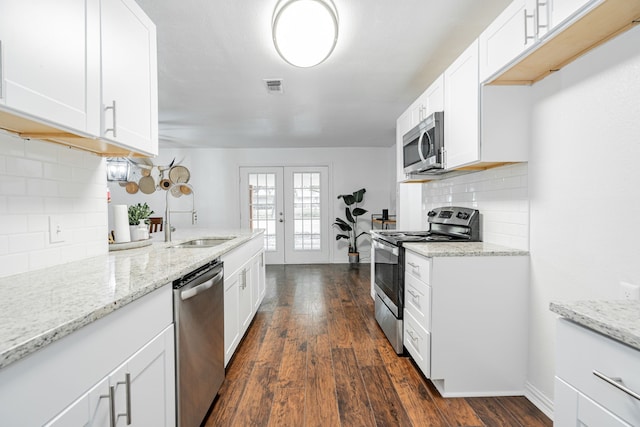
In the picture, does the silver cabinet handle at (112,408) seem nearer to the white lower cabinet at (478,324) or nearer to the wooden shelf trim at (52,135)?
the wooden shelf trim at (52,135)

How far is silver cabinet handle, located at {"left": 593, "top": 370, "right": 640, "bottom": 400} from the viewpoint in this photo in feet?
2.29

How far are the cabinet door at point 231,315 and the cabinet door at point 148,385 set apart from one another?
758 millimetres

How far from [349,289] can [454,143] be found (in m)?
2.61

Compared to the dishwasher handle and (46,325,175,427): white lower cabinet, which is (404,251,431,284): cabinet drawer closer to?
the dishwasher handle

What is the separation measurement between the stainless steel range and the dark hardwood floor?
0.17m

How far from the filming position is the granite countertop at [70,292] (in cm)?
65

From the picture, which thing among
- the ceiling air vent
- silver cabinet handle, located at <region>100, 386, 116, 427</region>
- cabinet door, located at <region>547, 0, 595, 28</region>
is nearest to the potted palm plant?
the ceiling air vent

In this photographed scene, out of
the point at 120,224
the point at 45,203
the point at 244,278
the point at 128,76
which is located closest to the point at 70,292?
the point at 45,203

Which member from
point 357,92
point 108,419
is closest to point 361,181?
point 357,92

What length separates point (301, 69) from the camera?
8.60ft

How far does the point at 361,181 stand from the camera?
6.12 m

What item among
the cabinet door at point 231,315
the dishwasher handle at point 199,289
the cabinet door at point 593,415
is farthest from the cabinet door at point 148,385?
→ the cabinet door at point 593,415

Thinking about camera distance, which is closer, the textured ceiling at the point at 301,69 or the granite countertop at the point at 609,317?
the granite countertop at the point at 609,317

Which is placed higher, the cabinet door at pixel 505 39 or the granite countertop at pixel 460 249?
the cabinet door at pixel 505 39
